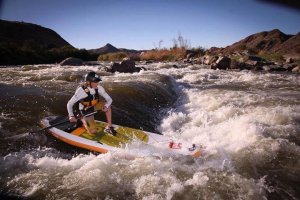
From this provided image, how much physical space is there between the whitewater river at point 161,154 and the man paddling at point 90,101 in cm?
70

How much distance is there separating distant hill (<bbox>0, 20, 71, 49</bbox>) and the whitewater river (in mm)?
56882

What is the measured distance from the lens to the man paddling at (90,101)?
243 inches

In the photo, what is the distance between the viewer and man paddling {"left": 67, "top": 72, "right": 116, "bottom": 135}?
6.18 metres

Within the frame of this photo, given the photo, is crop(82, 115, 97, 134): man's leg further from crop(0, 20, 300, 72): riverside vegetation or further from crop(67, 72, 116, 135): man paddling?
crop(0, 20, 300, 72): riverside vegetation

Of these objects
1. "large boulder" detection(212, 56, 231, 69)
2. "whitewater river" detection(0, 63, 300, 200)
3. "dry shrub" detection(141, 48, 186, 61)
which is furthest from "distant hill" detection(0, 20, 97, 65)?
"large boulder" detection(212, 56, 231, 69)

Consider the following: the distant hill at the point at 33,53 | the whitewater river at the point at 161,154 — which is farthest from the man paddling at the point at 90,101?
the distant hill at the point at 33,53

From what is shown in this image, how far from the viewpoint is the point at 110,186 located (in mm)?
4602

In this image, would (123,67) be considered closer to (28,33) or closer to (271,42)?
(271,42)

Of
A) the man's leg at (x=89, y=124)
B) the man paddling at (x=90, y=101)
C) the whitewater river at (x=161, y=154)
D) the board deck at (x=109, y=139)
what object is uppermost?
the man paddling at (x=90, y=101)

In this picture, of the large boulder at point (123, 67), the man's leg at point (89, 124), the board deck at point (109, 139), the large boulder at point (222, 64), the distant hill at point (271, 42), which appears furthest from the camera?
the distant hill at point (271, 42)

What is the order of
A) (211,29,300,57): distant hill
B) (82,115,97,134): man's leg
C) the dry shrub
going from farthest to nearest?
(211,29,300,57): distant hill
the dry shrub
(82,115,97,134): man's leg

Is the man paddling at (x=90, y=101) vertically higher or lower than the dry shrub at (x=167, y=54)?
higher

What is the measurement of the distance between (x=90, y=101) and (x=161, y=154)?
1.91m

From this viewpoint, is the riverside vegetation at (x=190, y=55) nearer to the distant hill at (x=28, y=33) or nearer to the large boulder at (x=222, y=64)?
the large boulder at (x=222, y=64)
